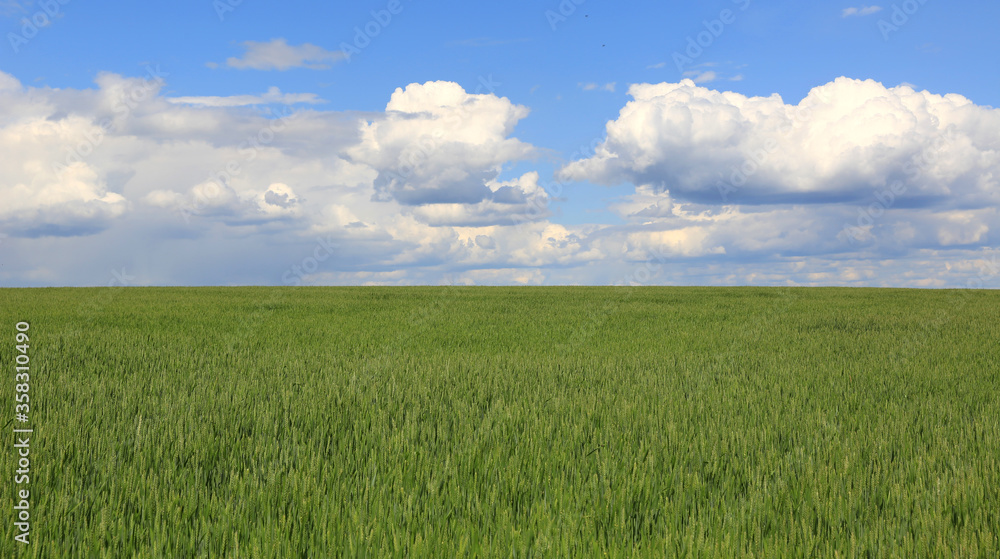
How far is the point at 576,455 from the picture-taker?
438 cm

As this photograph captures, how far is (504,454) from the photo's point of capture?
13.9 feet

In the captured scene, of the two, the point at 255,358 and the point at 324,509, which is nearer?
the point at 324,509

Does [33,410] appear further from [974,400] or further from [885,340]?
[885,340]

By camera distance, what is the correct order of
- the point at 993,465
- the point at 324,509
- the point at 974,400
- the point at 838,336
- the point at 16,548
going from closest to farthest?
the point at 16,548 → the point at 324,509 → the point at 993,465 → the point at 974,400 → the point at 838,336

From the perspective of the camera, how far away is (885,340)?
480 inches

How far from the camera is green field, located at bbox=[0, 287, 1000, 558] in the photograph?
299cm

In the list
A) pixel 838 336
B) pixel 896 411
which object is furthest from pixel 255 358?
pixel 838 336

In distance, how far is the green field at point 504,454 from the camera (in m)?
2.99

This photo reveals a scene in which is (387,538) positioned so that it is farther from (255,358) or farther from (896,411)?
(255,358)

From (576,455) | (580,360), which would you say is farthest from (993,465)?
(580,360)

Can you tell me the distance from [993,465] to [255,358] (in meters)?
9.05

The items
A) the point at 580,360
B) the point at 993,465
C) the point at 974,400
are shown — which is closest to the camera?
the point at 993,465

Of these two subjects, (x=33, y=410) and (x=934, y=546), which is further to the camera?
(x=33, y=410)

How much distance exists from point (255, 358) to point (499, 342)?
4.74m
